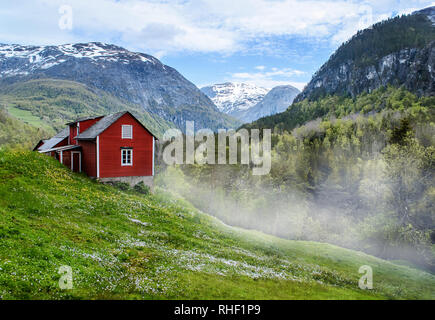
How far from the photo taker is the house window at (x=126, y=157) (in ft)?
142

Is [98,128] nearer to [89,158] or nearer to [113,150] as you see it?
[113,150]

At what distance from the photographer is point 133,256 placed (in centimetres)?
1858

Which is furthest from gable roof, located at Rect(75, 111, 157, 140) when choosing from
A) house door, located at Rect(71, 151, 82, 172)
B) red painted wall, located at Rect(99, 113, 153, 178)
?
house door, located at Rect(71, 151, 82, 172)

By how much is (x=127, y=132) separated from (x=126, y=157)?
13.9 ft

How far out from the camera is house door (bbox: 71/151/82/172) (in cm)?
4353

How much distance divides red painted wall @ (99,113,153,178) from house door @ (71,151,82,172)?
20.3 ft

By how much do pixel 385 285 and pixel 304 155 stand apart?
10607 cm

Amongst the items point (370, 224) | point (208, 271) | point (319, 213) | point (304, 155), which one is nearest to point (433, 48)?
point (304, 155)

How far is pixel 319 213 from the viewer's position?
338ft

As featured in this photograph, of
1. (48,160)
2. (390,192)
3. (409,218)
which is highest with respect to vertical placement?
(48,160)

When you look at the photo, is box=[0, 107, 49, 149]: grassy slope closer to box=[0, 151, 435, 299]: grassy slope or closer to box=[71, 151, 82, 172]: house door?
box=[71, 151, 82, 172]: house door

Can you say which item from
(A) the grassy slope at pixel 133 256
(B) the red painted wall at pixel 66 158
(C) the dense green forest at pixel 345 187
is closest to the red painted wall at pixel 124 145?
(A) the grassy slope at pixel 133 256
